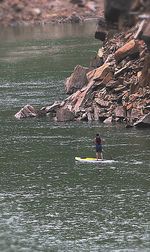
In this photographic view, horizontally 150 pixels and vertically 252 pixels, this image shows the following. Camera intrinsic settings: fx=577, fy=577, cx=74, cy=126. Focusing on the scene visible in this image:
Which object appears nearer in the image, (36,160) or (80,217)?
(80,217)

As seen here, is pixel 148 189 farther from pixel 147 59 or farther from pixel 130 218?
pixel 147 59

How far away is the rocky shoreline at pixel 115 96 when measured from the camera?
74.0m

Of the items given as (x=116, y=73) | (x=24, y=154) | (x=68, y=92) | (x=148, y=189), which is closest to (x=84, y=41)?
(x=68, y=92)

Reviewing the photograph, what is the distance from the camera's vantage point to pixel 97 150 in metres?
56.5

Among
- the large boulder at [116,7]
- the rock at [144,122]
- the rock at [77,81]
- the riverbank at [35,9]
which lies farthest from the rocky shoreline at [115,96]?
the riverbank at [35,9]

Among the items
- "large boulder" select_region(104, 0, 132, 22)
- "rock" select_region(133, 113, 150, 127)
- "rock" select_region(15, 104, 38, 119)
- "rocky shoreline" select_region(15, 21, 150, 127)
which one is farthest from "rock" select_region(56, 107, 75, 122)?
"large boulder" select_region(104, 0, 132, 22)

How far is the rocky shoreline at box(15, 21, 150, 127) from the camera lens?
74.0 meters

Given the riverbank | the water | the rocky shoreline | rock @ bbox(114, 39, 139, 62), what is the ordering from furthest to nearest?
rock @ bbox(114, 39, 139, 62) < the rocky shoreline < the water < the riverbank

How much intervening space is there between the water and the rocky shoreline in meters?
2.29

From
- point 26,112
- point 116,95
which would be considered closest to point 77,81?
point 116,95

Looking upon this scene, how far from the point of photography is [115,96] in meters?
78.5

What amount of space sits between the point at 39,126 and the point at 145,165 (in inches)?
928

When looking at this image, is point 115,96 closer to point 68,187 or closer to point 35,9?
point 68,187

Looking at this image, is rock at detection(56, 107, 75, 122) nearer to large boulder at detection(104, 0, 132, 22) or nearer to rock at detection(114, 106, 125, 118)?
rock at detection(114, 106, 125, 118)
